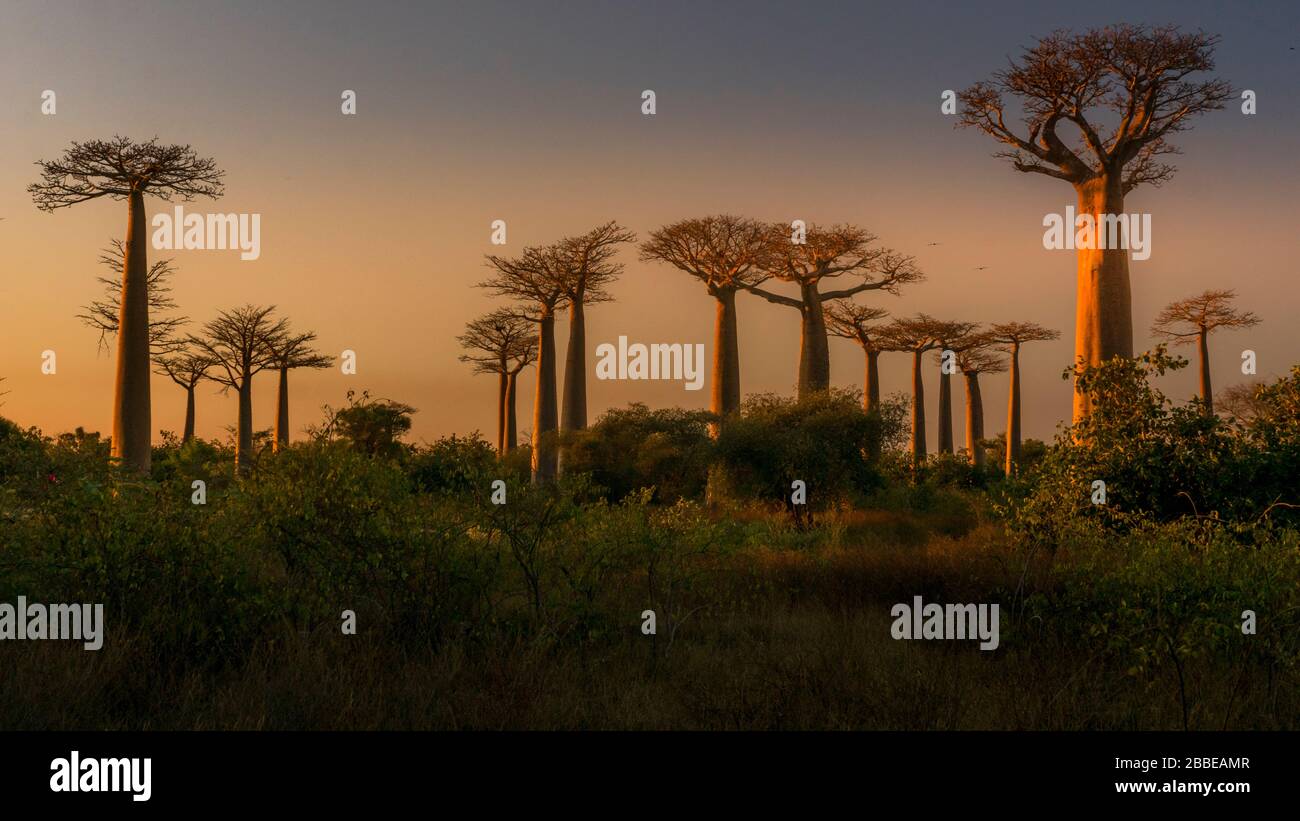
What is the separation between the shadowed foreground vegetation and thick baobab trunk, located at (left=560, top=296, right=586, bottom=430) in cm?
2184

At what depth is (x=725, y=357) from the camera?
3102 centimetres

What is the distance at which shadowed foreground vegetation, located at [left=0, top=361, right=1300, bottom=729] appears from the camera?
577 cm

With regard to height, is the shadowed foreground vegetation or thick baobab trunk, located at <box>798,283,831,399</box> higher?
thick baobab trunk, located at <box>798,283,831,399</box>

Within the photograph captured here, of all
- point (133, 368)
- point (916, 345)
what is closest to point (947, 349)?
point (916, 345)

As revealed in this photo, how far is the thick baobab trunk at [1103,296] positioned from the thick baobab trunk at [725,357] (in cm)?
1356

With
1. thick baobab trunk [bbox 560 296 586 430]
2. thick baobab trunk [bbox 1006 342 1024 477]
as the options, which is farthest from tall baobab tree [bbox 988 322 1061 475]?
thick baobab trunk [bbox 560 296 586 430]

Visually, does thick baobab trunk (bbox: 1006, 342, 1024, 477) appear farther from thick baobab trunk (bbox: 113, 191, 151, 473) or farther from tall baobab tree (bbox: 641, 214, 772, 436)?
thick baobab trunk (bbox: 113, 191, 151, 473)


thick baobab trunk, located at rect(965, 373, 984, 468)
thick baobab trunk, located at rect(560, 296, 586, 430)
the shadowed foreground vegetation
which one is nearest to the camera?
the shadowed foreground vegetation

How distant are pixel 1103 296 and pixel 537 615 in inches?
552

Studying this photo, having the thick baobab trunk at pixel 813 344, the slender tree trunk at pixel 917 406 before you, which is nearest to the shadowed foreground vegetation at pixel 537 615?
the thick baobab trunk at pixel 813 344

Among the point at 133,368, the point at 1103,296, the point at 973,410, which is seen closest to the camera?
the point at 1103,296

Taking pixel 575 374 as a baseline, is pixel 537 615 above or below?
below

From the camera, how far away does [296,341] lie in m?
40.9

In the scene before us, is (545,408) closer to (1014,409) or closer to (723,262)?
(723,262)
